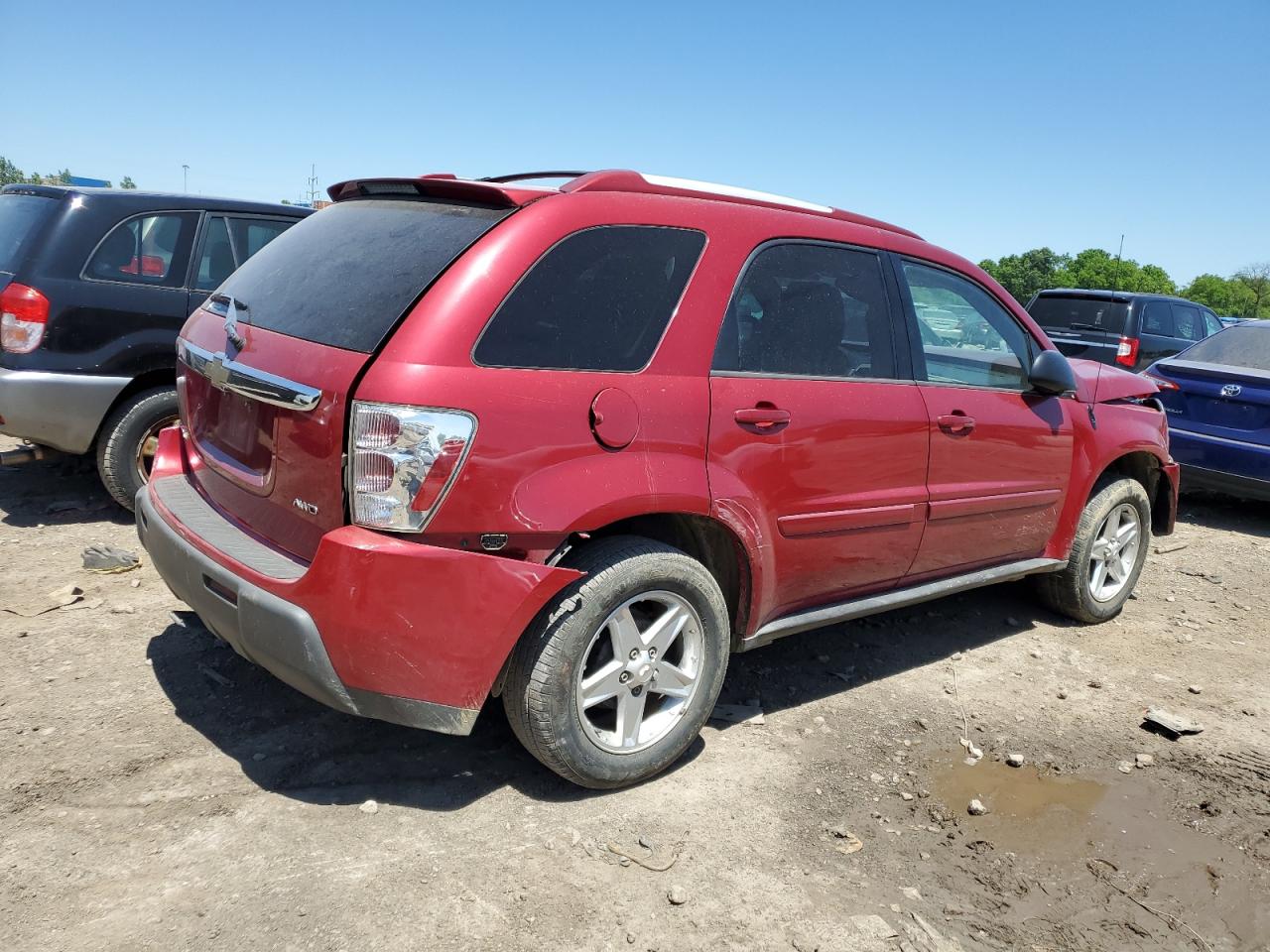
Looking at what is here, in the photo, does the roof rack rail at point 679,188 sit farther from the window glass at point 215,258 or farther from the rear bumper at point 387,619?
the window glass at point 215,258

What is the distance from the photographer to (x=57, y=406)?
17.1 ft

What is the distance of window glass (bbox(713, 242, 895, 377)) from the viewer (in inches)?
130

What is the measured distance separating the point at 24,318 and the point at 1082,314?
35.5 ft

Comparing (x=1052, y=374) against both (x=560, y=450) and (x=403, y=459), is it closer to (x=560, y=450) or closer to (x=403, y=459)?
(x=560, y=450)

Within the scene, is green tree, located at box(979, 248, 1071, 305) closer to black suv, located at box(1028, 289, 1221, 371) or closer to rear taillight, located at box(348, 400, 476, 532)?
black suv, located at box(1028, 289, 1221, 371)

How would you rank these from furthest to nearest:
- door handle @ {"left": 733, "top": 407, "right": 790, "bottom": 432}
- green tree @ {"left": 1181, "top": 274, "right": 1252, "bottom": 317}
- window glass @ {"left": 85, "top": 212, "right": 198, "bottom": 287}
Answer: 1. green tree @ {"left": 1181, "top": 274, "right": 1252, "bottom": 317}
2. window glass @ {"left": 85, "top": 212, "right": 198, "bottom": 287}
3. door handle @ {"left": 733, "top": 407, "right": 790, "bottom": 432}

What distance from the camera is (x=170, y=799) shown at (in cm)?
291

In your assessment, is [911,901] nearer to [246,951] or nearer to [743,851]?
[743,851]

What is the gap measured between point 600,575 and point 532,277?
0.89 m

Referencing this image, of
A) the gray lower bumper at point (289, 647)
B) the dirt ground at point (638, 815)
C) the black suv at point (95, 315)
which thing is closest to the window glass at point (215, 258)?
the black suv at point (95, 315)

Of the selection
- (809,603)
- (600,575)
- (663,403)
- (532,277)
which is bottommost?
(809,603)

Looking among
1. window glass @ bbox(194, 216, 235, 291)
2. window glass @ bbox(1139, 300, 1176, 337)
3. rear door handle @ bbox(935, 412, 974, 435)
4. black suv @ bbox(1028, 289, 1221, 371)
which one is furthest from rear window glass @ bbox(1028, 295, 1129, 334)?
window glass @ bbox(194, 216, 235, 291)

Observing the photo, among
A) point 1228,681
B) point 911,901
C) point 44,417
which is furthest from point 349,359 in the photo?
point 1228,681

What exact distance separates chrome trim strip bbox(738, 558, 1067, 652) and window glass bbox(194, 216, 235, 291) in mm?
4066
